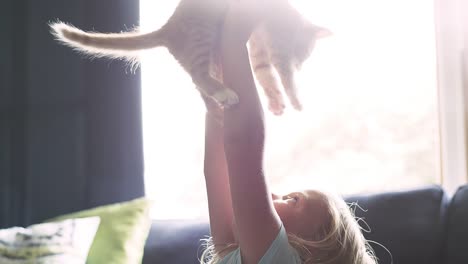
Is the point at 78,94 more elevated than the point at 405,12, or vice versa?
the point at 405,12

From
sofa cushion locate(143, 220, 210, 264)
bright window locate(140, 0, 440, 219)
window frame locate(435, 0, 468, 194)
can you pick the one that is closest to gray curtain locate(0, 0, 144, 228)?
bright window locate(140, 0, 440, 219)

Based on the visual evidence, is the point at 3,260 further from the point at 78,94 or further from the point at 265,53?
the point at 265,53

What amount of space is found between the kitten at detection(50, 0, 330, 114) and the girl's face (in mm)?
205

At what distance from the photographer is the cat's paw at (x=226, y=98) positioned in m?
0.76


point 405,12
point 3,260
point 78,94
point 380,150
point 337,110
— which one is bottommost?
point 3,260

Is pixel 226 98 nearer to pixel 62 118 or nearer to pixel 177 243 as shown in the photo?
pixel 177 243

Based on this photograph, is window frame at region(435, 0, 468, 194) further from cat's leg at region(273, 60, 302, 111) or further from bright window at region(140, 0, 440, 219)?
cat's leg at region(273, 60, 302, 111)

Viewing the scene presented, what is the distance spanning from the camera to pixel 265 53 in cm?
90

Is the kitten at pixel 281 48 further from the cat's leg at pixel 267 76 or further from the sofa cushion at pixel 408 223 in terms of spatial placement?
the sofa cushion at pixel 408 223

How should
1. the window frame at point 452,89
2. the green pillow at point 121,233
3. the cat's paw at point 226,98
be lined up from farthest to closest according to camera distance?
the window frame at point 452,89, the green pillow at point 121,233, the cat's paw at point 226,98

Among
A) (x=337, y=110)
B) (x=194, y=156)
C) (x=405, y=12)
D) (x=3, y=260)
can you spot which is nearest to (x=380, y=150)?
(x=337, y=110)

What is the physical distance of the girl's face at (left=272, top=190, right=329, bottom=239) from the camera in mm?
979

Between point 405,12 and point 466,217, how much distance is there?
2.88 feet

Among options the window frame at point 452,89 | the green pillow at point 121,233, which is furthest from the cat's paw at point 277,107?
Result: the window frame at point 452,89
